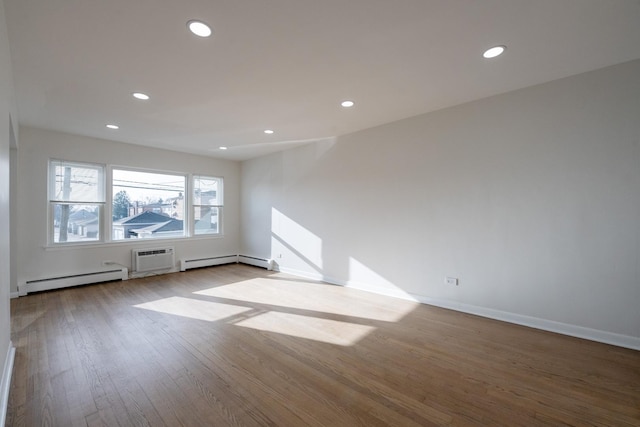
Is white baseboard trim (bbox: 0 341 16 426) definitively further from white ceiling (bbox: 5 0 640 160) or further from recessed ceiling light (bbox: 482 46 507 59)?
recessed ceiling light (bbox: 482 46 507 59)

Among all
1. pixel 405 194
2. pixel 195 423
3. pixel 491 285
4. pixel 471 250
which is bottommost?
pixel 195 423

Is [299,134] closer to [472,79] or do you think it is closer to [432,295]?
[472,79]

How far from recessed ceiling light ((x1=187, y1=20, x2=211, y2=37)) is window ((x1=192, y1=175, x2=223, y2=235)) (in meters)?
4.66

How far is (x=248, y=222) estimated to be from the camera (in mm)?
6789

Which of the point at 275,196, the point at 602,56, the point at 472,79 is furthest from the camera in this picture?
the point at 275,196

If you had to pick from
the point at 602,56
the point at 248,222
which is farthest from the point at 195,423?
the point at 248,222

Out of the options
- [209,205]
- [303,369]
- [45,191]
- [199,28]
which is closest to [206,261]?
[209,205]

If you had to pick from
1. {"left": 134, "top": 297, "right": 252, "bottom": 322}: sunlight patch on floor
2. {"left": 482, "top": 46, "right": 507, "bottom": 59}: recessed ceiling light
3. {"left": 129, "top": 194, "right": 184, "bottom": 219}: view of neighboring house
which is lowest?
{"left": 134, "top": 297, "right": 252, "bottom": 322}: sunlight patch on floor

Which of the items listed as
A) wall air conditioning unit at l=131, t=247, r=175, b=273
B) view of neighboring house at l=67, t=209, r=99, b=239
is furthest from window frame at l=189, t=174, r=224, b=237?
view of neighboring house at l=67, t=209, r=99, b=239

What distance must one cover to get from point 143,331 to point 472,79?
4.40m

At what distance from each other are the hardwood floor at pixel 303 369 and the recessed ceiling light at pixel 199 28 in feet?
8.74

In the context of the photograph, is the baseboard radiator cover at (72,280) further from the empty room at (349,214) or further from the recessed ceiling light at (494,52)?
the recessed ceiling light at (494,52)

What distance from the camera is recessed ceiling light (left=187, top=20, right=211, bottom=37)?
6.40ft

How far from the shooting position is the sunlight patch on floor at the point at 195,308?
3391 millimetres
